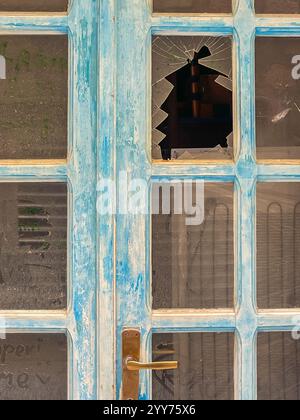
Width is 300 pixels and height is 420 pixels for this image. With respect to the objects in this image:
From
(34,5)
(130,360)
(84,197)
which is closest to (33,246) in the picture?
(84,197)

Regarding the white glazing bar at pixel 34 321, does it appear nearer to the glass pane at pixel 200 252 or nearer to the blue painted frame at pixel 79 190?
the blue painted frame at pixel 79 190

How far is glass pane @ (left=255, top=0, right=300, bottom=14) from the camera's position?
67.3 inches

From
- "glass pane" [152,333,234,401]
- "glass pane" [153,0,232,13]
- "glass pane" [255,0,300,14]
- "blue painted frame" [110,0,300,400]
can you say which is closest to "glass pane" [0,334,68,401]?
"blue painted frame" [110,0,300,400]

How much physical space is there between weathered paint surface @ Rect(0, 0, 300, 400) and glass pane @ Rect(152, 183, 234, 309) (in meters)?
0.03

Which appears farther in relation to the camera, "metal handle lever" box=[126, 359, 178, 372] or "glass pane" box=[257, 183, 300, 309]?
"glass pane" box=[257, 183, 300, 309]

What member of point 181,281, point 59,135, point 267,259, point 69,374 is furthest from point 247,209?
point 69,374

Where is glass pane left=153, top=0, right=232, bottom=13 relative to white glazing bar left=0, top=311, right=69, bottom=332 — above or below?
above

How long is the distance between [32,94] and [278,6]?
75 cm

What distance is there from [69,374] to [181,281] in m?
0.40

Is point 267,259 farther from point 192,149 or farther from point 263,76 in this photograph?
point 263,76

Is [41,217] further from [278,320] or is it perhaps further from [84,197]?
[278,320]

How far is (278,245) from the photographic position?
172cm

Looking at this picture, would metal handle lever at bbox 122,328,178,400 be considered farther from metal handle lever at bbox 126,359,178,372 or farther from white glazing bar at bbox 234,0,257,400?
white glazing bar at bbox 234,0,257,400

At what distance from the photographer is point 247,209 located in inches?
66.2
